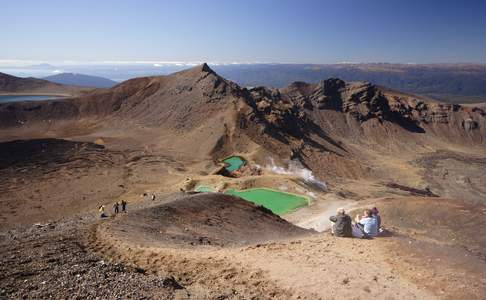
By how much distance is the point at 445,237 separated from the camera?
22719 mm

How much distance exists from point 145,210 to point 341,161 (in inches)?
1790

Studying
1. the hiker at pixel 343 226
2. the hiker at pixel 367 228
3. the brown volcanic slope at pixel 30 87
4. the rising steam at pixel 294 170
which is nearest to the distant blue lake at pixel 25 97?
the brown volcanic slope at pixel 30 87

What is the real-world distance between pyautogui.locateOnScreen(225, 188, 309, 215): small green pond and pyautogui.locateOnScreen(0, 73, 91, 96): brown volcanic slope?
83.4 meters

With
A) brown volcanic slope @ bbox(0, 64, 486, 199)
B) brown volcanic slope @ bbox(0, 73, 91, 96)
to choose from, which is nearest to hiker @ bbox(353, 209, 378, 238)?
brown volcanic slope @ bbox(0, 64, 486, 199)

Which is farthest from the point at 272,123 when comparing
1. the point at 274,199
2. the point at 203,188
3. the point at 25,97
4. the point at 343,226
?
the point at 25,97

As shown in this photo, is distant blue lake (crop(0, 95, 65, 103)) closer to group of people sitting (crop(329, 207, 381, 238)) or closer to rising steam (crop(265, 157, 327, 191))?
rising steam (crop(265, 157, 327, 191))

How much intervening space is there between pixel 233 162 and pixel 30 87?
8709cm

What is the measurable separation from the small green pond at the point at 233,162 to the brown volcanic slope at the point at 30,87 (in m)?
68.3

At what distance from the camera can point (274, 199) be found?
1296 inches

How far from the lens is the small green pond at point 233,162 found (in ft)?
154

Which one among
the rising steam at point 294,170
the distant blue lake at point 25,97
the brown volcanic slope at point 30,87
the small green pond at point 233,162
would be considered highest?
the brown volcanic slope at point 30,87

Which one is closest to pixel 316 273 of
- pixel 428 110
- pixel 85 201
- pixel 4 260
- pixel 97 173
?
pixel 4 260

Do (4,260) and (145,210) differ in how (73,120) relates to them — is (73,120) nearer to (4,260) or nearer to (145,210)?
(145,210)

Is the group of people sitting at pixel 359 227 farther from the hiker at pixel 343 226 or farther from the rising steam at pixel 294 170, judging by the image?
the rising steam at pixel 294 170
